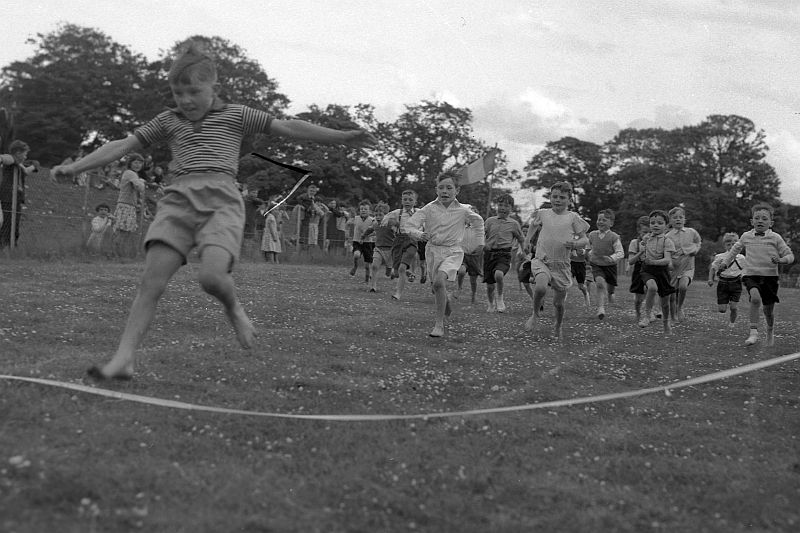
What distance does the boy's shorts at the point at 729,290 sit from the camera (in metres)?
16.8

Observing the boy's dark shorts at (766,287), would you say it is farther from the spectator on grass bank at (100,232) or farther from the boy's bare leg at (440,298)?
the spectator on grass bank at (100,232)

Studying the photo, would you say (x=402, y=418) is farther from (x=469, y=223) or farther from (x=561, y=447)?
(x=469, y=223)

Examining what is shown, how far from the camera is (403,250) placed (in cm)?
1781

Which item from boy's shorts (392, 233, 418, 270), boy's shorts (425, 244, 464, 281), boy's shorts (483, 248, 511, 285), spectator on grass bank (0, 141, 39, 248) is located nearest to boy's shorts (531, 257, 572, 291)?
boy's shorts (425, 244, 464, 281)

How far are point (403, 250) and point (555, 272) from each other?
6066 millimetres

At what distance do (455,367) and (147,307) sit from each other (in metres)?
3.87

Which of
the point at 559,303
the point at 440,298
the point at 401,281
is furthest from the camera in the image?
the point at 401,281

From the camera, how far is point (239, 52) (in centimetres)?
6688

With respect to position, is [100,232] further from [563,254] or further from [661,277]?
[661,277]

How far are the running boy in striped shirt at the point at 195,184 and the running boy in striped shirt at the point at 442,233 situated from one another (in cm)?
505

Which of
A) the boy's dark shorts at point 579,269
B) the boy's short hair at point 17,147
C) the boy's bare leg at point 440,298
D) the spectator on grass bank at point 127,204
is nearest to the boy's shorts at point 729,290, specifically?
the boy's dark shorts at point 579,269

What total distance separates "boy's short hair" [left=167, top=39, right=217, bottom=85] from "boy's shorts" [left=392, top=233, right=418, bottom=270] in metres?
11.5

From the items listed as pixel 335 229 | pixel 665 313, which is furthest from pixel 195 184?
pixel 335 229

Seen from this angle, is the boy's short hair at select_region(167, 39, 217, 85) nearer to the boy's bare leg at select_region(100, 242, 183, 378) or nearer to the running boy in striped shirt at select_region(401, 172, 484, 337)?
the boy's bare leg at select_region(100, 242, 183, 378)
